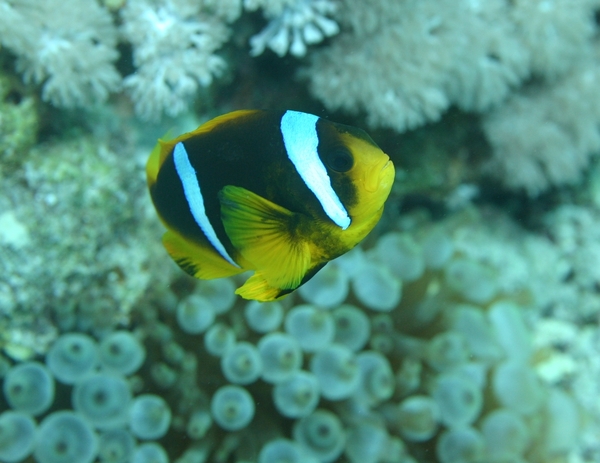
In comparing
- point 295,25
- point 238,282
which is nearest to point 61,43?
point 295,25

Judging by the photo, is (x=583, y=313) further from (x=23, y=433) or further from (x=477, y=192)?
(x=23, y=433)

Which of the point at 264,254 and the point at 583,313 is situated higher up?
the point at 264,254

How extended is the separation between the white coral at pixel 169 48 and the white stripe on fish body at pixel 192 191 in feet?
3.24

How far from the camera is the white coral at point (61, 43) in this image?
1.63 metres

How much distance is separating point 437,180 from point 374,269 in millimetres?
748

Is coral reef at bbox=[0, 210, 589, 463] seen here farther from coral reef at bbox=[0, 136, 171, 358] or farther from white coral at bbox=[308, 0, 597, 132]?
white coral at bbox=[308, 0, 597, 132]

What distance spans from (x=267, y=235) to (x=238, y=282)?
1115 mm

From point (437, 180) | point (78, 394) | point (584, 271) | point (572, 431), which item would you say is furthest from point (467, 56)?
point (78, 394)

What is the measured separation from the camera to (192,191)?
0.90 m

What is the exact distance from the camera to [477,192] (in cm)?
272

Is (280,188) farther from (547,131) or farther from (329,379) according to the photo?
(547,131)

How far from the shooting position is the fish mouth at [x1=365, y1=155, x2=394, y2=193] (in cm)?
78

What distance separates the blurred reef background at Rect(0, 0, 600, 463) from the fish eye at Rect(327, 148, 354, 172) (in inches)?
38.9

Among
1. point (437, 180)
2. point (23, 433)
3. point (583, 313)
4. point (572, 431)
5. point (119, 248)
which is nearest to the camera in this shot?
point (23, 433)
